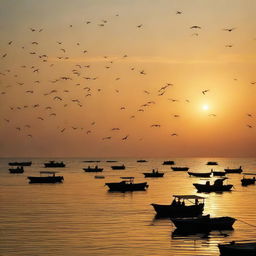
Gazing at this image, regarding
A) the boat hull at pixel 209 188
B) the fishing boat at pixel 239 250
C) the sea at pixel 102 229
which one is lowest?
the fishing boat at pixel 239 250

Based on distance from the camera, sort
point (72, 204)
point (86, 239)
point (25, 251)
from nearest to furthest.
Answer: point (25, 251) < point (86, 239) < point (72, 204)

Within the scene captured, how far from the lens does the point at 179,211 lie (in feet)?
215

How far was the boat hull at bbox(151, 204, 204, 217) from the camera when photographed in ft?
214

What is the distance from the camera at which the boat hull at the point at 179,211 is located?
214 feet

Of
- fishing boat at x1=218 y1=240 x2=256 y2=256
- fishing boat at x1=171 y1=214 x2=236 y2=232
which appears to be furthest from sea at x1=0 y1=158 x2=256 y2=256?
fishing boat at x1=218 y1=240 x2=256 y2=256

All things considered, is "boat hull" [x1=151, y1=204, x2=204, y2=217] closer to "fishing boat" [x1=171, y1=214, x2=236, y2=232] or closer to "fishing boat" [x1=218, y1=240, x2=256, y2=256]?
"fishing boat" [x1=171, y1=214, x2=236, y2=232]

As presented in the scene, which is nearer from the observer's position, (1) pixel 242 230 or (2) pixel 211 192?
(1) pixel 242 230

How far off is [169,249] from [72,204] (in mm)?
41513

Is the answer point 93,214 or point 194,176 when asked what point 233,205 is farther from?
point 194,176

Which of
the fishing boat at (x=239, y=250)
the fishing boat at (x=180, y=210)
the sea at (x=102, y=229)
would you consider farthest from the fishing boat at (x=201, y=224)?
the fishing boat at (x=239, y=250)

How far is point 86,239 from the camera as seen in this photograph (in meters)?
51.2

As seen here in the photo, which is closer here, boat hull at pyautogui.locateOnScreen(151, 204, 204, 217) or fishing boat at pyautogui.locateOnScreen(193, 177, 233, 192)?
boat hull at pyautogui.locateOnScreen(151, 204, 204, 217)

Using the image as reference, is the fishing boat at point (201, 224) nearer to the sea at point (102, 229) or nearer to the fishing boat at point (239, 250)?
the sea at point (102, 229)

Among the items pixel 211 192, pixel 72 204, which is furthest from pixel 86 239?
Result: pixel 211 192
